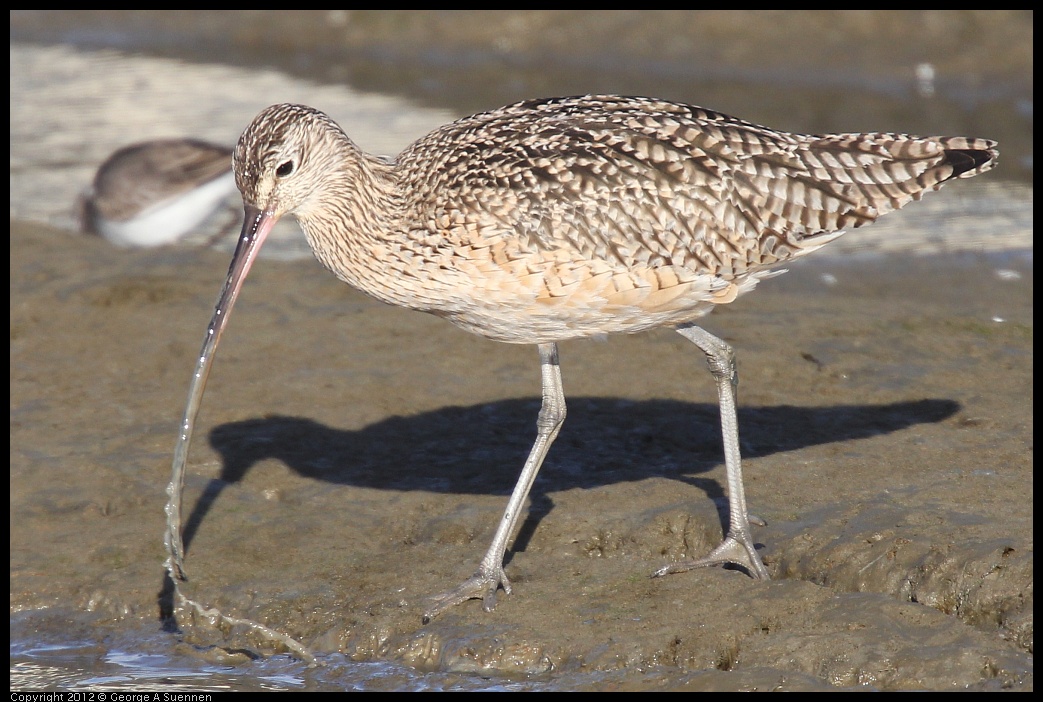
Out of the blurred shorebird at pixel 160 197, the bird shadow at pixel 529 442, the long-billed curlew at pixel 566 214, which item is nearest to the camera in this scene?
the long-billed curlew at pixel 566 214

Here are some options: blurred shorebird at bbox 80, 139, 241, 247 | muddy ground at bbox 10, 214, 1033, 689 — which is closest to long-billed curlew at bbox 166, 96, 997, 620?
muddy ground at bbox 10, 214, 1033, 689

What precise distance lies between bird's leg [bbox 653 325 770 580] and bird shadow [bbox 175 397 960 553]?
1.47ft

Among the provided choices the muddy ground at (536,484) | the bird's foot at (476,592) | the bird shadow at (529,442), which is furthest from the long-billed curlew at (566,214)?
the bird shadow at (529,442)

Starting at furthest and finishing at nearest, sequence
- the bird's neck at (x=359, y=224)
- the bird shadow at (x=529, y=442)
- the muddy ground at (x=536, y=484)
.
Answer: the bird shadow at (x=529, y=442)
the bird's neck at (x=359, y=224)
the muddy ground at (x=536, y=484)

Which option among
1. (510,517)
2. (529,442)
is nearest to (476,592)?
(510,517)

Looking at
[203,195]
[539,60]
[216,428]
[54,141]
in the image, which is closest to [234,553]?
[216,428]

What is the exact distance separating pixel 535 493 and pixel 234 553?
130 cm

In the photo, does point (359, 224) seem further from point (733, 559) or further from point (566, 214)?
point (733, 559)

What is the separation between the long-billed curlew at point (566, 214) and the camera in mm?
5102

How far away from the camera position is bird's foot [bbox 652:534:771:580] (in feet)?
17.0

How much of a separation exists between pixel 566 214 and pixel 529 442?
5.46 feet

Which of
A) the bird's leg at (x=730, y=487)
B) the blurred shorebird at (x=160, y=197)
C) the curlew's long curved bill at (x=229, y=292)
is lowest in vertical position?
the bird's leg at (x=730, y=487)

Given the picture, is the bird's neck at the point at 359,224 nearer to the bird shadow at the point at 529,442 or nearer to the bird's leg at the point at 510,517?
the bird's leg at the point at 510,517
